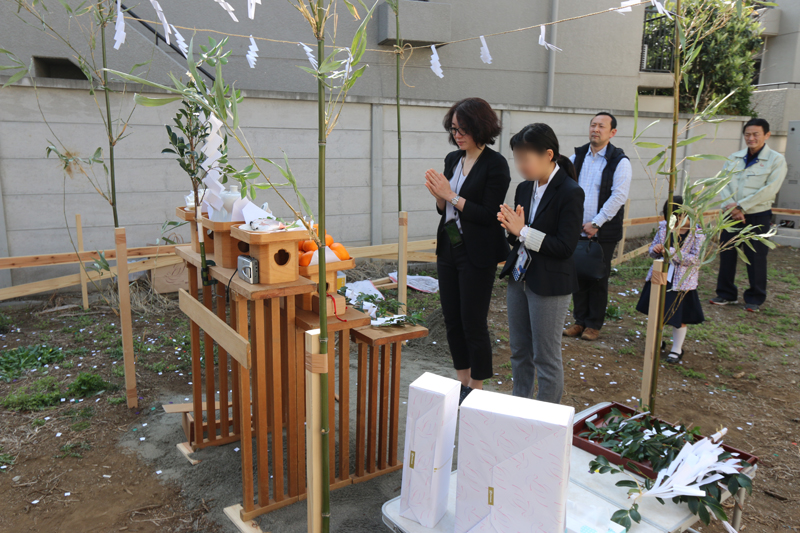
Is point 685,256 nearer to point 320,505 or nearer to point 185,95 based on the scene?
point 320,505

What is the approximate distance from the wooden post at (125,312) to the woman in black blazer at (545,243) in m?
2.06

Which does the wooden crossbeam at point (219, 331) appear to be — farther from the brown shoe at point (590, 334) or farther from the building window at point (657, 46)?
the building window at point (657, 46)

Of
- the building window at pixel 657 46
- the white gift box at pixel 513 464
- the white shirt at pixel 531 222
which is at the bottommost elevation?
the white gift box at pixel 513 464

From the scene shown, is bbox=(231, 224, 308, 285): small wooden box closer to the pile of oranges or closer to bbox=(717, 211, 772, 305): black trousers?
the pile of oranges

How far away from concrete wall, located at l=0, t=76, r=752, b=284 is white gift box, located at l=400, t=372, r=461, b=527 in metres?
4.07

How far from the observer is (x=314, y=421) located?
4.50ft

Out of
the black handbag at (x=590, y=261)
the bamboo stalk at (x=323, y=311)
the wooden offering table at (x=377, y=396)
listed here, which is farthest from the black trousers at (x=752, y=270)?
the bamboo stalk at (x=323, y=311)

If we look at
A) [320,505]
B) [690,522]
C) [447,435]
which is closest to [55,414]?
[320,505]

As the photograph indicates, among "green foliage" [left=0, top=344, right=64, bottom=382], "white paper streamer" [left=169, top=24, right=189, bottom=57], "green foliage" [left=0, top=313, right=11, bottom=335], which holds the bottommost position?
"green foliage" [left=0, top=344, right=64, bottom=382]

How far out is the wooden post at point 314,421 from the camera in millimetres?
1359

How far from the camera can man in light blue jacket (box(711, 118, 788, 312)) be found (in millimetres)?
4848

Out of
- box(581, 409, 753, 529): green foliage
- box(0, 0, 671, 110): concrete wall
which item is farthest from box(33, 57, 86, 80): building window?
box(581, 409, 753, 529): green foliage

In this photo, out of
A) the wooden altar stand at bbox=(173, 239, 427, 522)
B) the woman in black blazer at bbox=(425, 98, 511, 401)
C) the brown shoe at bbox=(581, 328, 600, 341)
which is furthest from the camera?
the brown shoe at bbox=(581, 328, 600, 341)

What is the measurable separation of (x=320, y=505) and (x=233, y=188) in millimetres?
1385
